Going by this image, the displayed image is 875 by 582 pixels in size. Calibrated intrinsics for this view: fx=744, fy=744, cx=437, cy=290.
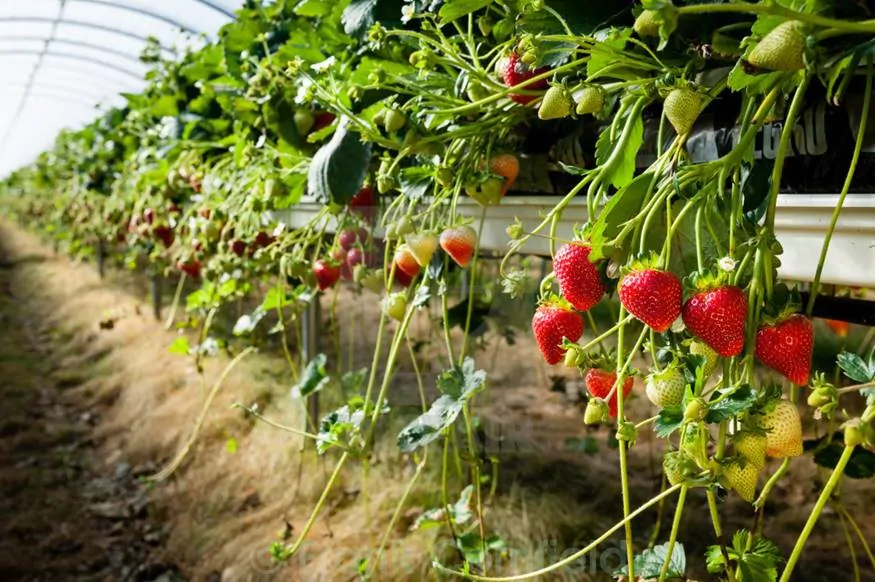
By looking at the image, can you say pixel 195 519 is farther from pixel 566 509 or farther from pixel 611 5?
pixel 611 5

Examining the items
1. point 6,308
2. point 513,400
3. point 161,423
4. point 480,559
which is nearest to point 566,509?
point 480,559

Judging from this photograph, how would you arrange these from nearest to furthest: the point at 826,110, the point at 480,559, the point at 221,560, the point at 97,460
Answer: the point at 826,110 < the point at 480,559 < the point at 221,560 < the point at 97,460

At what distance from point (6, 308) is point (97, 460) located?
3.79 m

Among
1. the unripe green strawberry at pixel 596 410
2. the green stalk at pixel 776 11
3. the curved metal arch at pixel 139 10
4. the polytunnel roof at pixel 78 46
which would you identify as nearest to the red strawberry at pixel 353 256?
the unripe green strawberry at pixel 596 410

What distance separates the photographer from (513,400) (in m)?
2.58

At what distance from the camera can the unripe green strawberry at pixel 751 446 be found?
0.44 m

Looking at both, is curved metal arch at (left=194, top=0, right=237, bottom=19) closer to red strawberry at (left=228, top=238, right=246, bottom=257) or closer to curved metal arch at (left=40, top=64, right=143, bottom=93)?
curved metal arch at (left=40, top=64, right=143, bottom=93)

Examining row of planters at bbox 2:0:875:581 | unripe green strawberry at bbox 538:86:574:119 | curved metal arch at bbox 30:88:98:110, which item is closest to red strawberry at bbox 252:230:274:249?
row of planters at bbox 2:0:875:581

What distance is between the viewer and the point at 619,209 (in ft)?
1.79

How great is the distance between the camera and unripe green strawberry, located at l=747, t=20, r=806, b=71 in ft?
→ 1.34

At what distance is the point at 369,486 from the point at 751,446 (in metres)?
1.64

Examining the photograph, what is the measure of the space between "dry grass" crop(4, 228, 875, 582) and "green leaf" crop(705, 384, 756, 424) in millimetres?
983

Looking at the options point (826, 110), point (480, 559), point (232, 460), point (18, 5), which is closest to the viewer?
point (826, 110)

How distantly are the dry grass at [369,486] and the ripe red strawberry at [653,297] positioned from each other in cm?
98
